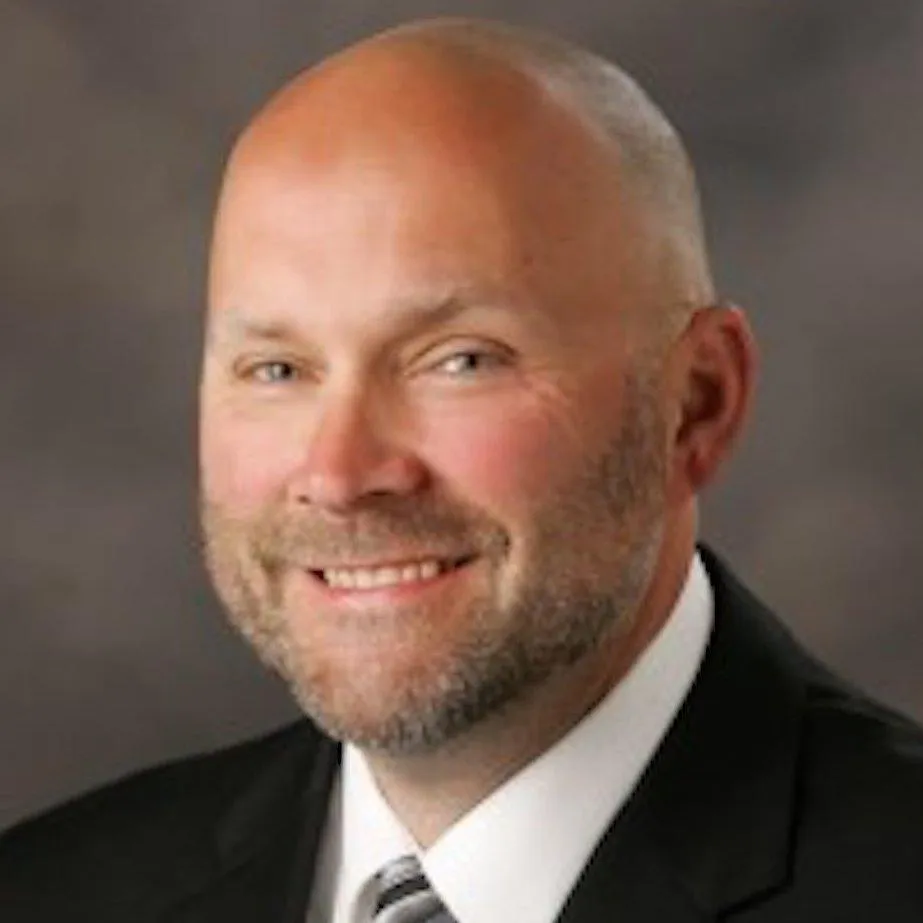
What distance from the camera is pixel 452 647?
2.75m

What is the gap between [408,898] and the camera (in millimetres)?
2855

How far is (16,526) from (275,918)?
4.24 feet

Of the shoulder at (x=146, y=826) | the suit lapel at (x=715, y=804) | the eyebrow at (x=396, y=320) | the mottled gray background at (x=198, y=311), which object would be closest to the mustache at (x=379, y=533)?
the eyebrow at (x=396, y=320)

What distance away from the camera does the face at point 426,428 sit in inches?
106

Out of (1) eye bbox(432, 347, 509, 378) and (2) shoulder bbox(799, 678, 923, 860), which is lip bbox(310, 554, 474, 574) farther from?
(2) shoulder bbox(799, 678, 923, 860)

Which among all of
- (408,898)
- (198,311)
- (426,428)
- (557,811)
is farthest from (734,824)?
(198,311)

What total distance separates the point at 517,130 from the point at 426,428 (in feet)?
0.75

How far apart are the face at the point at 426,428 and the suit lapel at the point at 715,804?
11 cm

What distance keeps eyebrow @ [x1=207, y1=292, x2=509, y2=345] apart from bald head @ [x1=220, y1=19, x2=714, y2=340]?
0.28ft

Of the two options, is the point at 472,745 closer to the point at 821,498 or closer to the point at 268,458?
the point at 268,458

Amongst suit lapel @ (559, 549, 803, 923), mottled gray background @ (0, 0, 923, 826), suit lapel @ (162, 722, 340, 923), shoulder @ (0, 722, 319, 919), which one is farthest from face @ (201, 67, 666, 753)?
mottled gray background @ (0, 0, 923, 826)

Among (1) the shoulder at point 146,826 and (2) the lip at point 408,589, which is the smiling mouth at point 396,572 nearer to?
(2) the lip at point 408,589

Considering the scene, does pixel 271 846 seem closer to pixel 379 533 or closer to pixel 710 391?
pixel 379 533

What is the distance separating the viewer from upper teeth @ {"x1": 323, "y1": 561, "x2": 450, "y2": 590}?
9.02ft
